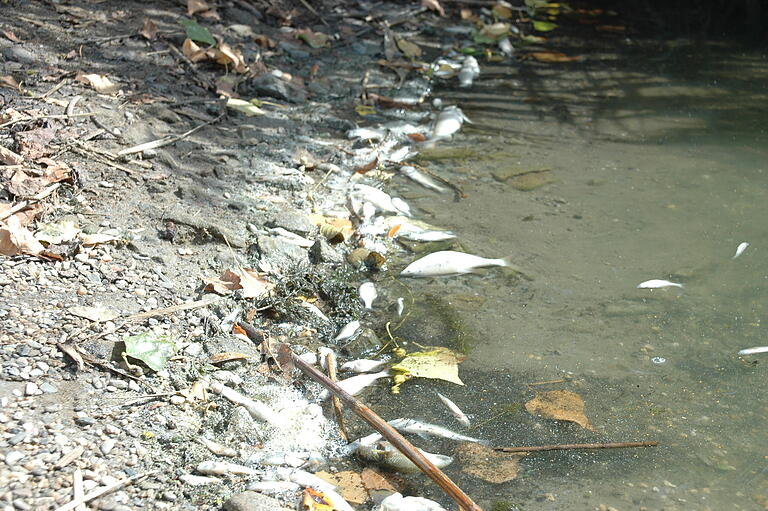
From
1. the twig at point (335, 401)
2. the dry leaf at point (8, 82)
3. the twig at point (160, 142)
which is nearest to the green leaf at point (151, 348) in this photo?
the twig at point (335, 401)

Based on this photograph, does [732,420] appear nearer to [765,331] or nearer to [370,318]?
[765,331]

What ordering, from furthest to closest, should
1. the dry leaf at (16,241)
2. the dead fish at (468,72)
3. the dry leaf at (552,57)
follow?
1. the dry leaf at (552,57)
2. the dead fish at (468,72)
3. the dry leaf at (16,241)

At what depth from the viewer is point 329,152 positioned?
4.13 metres

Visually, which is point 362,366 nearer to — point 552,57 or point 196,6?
point 196,6

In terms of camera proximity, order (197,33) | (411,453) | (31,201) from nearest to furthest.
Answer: (411,453) → (31,201) → (197,33)

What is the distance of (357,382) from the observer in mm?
2654

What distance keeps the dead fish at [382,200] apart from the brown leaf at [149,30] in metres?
1.56

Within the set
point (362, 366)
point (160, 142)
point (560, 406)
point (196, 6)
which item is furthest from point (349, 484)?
point (196, 6)

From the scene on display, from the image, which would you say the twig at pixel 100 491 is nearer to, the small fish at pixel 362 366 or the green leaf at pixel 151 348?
the green leaf at pixel 151 348

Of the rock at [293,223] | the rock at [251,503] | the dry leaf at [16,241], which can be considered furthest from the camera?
the rock at [293,223]

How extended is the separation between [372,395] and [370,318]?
439 mm

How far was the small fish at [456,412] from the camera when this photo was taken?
252cm

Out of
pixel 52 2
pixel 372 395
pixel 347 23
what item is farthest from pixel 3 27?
pixel 372 395

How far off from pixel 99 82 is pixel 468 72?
7.89 ft
